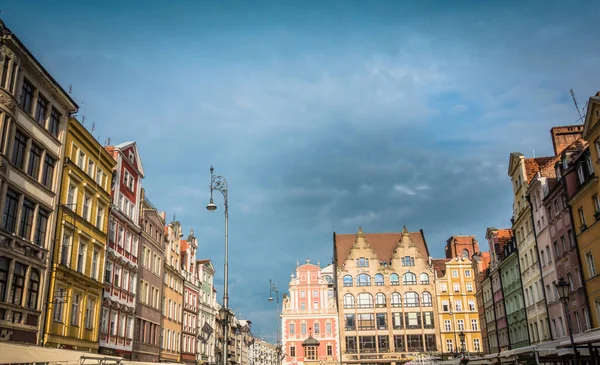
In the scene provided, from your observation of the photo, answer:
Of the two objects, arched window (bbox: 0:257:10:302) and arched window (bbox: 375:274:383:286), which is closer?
arched window (bbox: 0:257:10:302)

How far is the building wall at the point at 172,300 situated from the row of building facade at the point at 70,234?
29cm

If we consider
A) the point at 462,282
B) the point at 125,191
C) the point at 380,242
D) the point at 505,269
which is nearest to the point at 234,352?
the point at 380,242

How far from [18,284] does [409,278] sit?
74003 millimetres

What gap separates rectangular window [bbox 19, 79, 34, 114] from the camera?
27459 millimetres

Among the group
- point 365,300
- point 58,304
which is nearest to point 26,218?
point 58,304

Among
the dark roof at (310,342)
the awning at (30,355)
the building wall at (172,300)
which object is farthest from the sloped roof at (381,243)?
the awning at (30,355)

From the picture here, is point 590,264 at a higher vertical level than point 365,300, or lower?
lower

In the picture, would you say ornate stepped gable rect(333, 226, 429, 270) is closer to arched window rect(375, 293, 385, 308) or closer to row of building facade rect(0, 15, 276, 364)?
arched window rect(375, 293, 385, 308)

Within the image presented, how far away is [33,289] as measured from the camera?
92.5 ft

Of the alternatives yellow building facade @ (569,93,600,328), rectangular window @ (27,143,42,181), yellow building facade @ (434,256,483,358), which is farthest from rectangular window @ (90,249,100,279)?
yellow building facade @ (434,256,483,358)

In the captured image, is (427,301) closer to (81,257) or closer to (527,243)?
(527,243)

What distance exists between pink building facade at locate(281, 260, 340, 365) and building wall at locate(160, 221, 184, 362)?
3309 centimetres

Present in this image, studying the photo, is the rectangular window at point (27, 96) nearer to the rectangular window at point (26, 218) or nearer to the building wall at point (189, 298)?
the rectangular window at point (26, 218)

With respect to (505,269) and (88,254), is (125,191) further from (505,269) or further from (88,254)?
(505,269)
